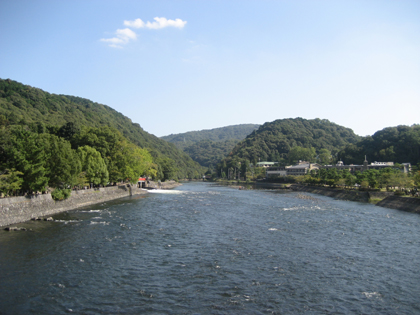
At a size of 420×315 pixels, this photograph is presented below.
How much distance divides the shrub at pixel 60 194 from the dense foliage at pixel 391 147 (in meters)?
127

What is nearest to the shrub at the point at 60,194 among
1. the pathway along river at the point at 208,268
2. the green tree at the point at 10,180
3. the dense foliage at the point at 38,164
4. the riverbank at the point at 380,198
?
the dense foliage at the point at 38,164

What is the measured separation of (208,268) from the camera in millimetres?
21625

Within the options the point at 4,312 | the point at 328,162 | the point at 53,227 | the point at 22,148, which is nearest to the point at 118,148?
the point at 22,148

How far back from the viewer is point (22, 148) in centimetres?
3956

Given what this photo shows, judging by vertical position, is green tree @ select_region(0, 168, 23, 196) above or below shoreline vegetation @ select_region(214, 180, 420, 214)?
above

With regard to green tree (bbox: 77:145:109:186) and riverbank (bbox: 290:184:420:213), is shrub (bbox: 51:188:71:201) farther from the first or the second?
riverbank (bbox: 290:184:420:213)

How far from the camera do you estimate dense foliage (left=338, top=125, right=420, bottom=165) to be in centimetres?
12469

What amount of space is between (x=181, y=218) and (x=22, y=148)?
23.1 meters

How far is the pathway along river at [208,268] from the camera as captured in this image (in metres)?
16.4

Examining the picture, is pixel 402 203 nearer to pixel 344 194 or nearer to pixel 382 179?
pixel 382 179

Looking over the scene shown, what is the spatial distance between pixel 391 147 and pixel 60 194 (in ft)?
433

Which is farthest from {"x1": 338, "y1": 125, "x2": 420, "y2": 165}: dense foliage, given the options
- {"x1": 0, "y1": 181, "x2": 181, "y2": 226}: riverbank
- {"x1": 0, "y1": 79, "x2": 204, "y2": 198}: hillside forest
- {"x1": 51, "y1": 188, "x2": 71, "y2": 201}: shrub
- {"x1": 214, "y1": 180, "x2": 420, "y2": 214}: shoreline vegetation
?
{"x1": 51, "y1": 188, "x2": 71, "y2": 201}: shrub

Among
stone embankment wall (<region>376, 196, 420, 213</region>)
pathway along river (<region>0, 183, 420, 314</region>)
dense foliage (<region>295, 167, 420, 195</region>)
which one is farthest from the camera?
dense foliage (<region>295, 167, 420, 195</region>)

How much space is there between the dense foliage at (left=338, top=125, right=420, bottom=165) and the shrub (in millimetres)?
127187
